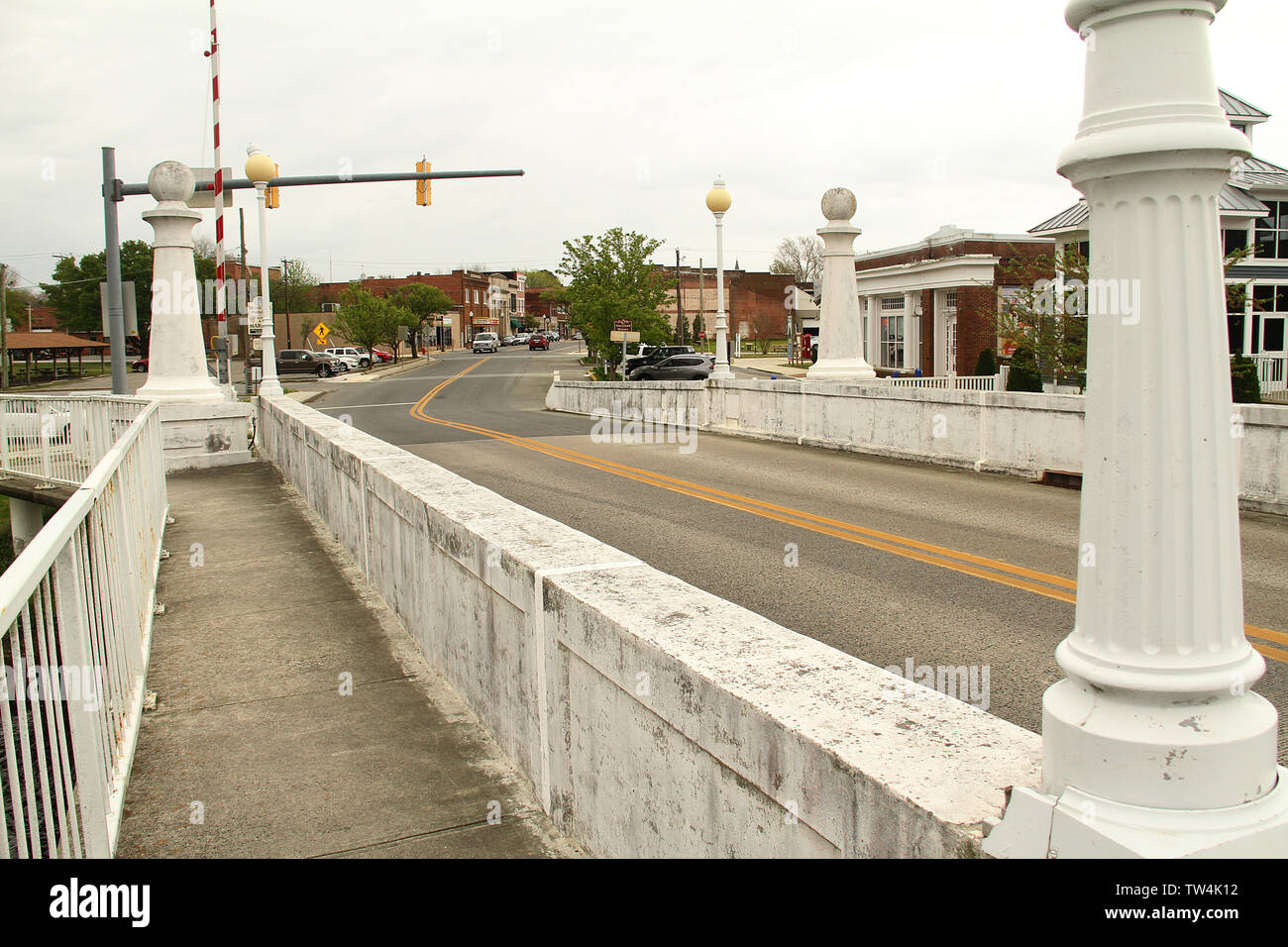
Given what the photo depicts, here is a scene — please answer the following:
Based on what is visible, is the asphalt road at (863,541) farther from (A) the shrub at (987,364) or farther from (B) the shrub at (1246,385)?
(A) the shrub at (987,364)

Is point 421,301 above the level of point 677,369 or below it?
above

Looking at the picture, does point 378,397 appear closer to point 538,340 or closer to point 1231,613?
point 1231,613

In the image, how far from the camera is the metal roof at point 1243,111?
31953 mm

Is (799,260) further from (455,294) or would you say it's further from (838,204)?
(838,204)

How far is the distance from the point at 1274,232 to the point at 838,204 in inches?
912

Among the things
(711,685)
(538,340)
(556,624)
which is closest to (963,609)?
(556,624)

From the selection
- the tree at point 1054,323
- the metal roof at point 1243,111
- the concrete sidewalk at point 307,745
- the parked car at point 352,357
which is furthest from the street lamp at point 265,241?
the parked car at point 352,357

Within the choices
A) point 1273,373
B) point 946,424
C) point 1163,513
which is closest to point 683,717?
point 1163,513

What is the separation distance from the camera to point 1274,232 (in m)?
34.3

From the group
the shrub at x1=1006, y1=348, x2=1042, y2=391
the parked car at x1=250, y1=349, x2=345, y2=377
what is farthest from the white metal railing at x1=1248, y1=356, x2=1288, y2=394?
the parked car at x1=250, y1=349, x2=345, y2=377

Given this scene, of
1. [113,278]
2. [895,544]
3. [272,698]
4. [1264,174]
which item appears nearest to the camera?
[272,698]

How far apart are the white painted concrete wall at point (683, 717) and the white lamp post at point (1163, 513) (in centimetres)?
30

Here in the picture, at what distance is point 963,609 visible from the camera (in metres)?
7.38

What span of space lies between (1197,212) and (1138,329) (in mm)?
260
